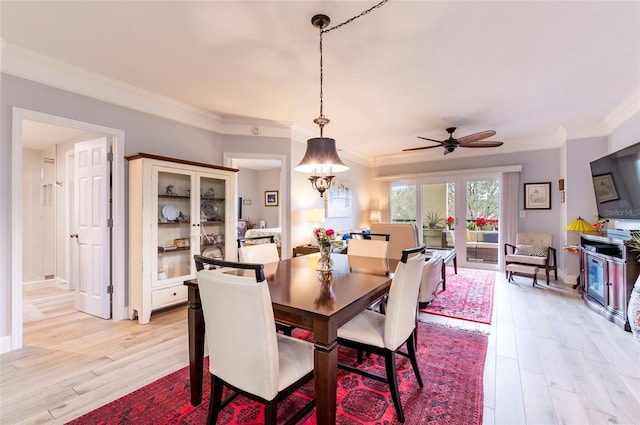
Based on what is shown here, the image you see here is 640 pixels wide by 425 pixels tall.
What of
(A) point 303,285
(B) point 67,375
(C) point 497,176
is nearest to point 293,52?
(A) point 303,285

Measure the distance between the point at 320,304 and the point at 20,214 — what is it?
2893 millimetres

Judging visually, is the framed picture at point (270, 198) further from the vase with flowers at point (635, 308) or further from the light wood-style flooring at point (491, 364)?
the vase with flowers at point (635, 308)

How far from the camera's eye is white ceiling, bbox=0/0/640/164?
1.97 meters

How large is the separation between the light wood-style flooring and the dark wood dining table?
760mm

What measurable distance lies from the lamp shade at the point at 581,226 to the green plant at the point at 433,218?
235cm

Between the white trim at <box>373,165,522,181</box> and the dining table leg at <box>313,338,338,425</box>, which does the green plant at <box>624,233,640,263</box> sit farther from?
the dining table leg at <box>313,338,338,425</box>

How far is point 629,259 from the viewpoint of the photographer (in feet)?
9.61

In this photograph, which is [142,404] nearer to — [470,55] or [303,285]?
[303,285]

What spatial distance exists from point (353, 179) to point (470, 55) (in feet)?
13.3

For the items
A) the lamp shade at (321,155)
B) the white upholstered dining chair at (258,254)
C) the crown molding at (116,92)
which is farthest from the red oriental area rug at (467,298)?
the crown molding at (116,92)

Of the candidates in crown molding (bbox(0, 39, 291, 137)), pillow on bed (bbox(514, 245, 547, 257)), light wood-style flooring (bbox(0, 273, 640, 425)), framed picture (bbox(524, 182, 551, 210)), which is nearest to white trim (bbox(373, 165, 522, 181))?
framed picture (bbox(524, 182, 551, 210))

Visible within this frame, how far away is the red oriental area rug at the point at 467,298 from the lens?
335 centimetres

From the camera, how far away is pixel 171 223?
3.46 meters

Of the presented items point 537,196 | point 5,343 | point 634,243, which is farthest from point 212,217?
point 537,196
